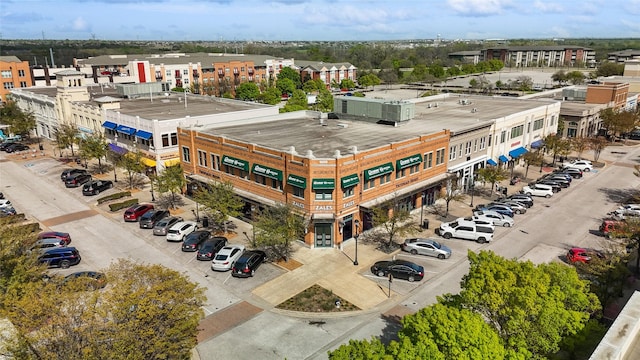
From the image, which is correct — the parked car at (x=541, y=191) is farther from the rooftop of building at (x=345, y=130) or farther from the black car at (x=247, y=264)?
the black car at (x=247, y=264)

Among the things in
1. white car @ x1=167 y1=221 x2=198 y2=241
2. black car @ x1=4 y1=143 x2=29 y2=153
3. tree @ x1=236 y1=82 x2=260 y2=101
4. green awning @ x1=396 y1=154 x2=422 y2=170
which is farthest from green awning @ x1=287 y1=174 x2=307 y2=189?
tree @ x1=236 y1=82 x2=260 y2=101

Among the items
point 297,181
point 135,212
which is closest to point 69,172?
point 135,212

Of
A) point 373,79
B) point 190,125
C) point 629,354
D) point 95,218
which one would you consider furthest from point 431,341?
point 373,79

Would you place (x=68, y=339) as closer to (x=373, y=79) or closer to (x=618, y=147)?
(x=618, y=147)

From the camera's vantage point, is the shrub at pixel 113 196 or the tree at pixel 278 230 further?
the shrub at pixel 113 196

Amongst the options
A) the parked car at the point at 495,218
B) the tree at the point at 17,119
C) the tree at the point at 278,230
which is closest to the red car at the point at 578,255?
the parked car at the point at 495,218

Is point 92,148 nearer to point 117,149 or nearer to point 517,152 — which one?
point 117,149
